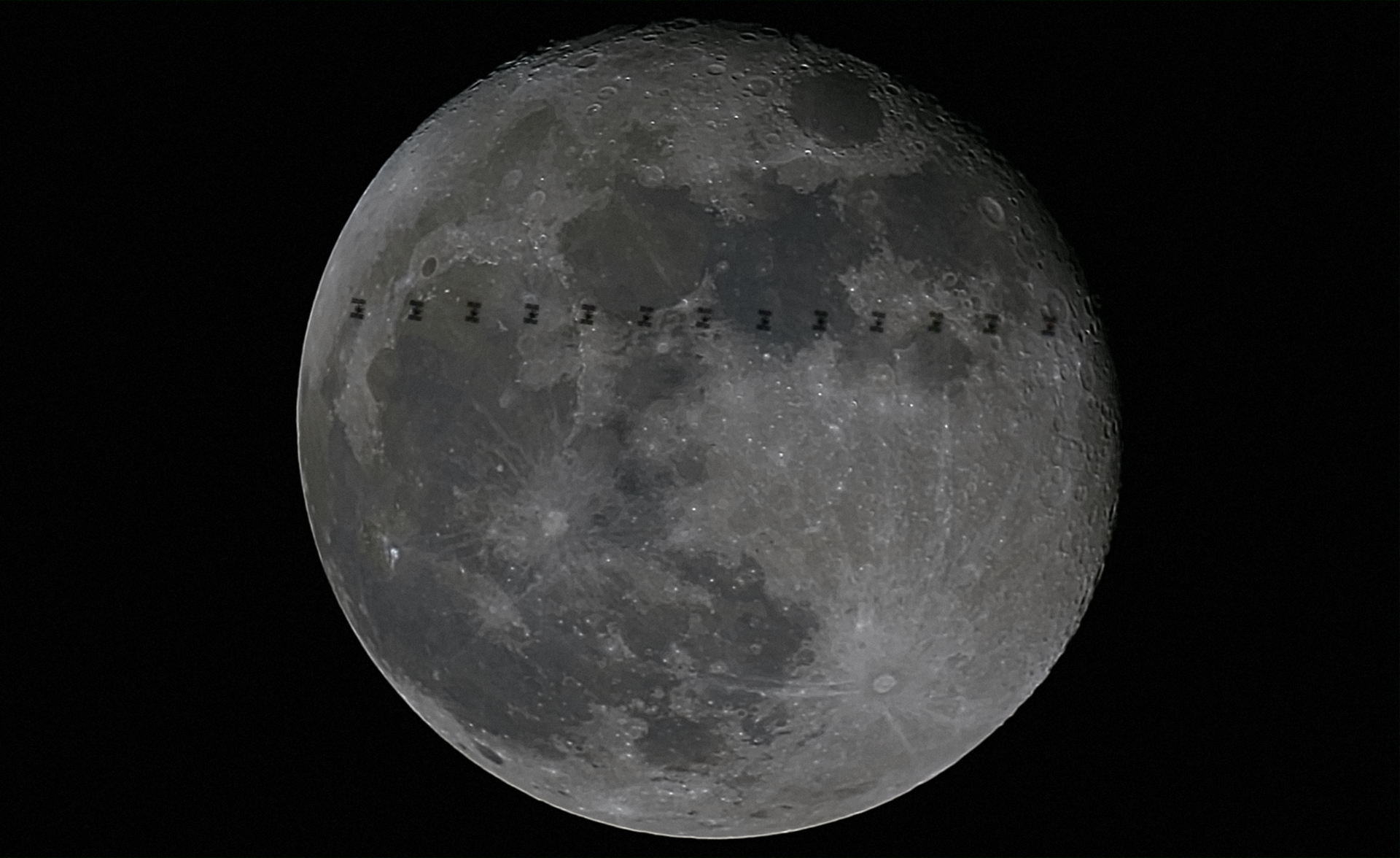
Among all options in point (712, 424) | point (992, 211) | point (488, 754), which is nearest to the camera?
point (712, 424)

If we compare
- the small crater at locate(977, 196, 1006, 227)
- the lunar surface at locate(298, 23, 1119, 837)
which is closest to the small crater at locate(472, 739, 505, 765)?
the lunar surface at locate(298, 23, 1119, 837)

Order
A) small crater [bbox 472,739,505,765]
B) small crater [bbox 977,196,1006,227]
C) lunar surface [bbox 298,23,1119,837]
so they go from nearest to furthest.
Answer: lunar surface [bbox 298,23,1119,837], small crater [bbox 977,196,1006,227], small crater [bbox 472,739,505,765]

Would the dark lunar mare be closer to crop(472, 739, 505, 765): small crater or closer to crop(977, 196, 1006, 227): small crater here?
crop(472, 739, 505, 765): small crater

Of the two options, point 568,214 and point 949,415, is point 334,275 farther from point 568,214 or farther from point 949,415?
point 949,415

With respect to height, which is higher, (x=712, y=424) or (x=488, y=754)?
(x=712, y=424)

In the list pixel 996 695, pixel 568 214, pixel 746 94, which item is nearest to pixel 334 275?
pixel 568 214

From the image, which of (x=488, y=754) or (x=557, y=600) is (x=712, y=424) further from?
(x=488, y=754)

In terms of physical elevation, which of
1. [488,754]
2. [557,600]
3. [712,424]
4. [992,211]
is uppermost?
[992,211]

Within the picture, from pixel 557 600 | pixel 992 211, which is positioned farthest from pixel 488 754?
pixel 992 211
